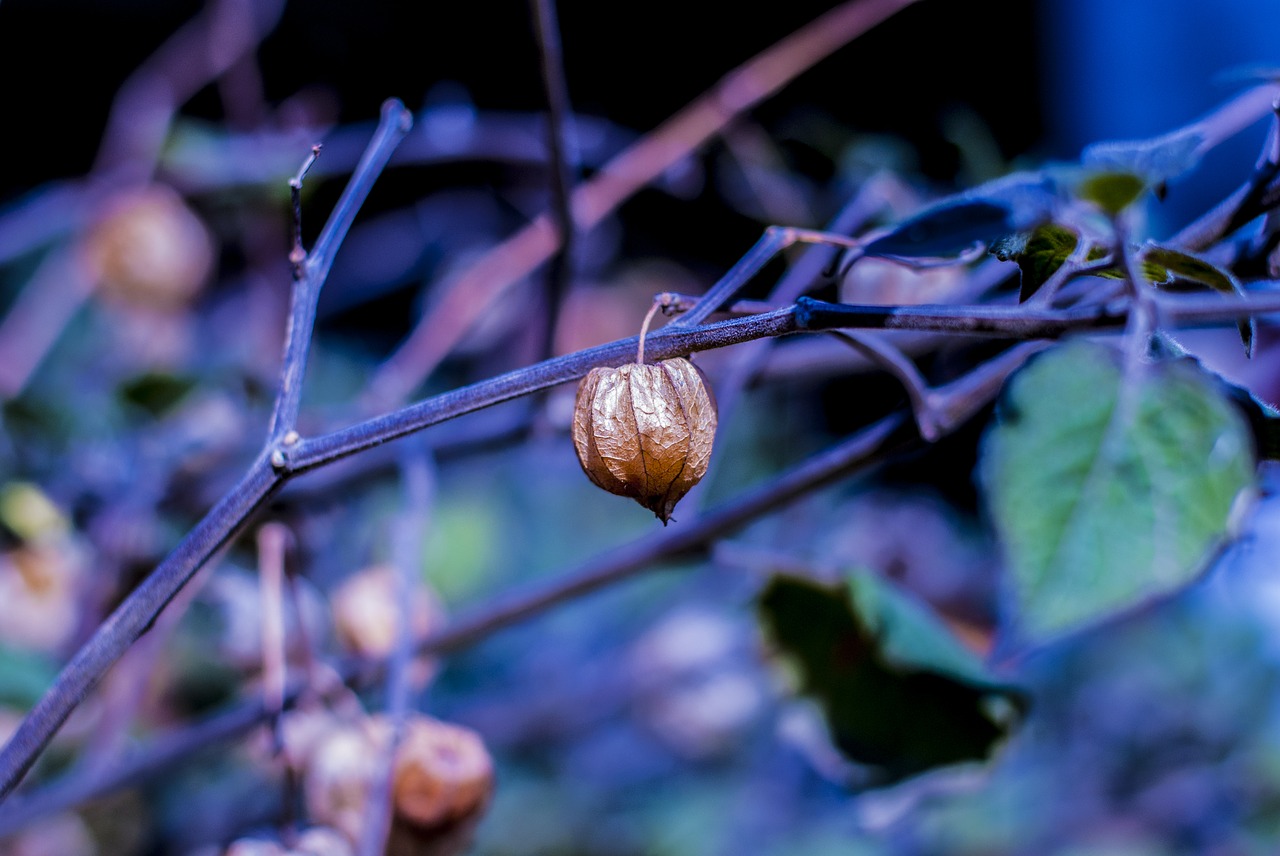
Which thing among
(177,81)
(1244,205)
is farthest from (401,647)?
(177,81)

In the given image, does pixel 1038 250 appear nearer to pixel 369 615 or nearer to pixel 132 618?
pixel 132 618

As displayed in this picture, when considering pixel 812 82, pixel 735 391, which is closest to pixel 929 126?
pixel 812 82

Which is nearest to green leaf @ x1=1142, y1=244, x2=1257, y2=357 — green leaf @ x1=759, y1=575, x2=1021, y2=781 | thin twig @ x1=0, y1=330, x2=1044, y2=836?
thin twig @ x1=0, y1=330, x2=1044, y2=836

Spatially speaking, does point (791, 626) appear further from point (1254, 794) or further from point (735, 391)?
point (1254, 794)

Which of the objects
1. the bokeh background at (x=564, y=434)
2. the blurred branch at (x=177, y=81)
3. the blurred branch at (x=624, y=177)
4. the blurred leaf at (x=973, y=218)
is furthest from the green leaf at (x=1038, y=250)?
the blurred branch at (x=177, y=81)

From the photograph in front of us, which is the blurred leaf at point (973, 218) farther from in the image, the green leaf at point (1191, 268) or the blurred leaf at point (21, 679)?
the blurred leaf at point (21, 679)
